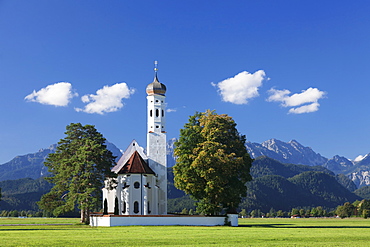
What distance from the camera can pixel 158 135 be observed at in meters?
76.6

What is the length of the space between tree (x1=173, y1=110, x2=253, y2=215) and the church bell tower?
13.0 meters

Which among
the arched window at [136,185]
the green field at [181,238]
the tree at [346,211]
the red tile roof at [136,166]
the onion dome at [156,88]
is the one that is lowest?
the tree at [346,211]

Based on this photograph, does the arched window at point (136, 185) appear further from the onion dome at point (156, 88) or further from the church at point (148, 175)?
the onion dome at point (156, 88)

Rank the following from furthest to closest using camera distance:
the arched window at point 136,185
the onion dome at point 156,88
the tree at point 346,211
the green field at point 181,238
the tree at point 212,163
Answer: the tree at point 346,211, the onion dome at point 156,88, the arched window at point 136,185, the tree at point 212,163, the green field at point 181,238

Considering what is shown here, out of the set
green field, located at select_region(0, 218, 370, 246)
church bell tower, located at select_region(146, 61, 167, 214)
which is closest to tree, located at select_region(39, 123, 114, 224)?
church bell tower, located at select_region(146, 61, 167, 214)

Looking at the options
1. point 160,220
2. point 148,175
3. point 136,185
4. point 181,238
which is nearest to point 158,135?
point 148,175

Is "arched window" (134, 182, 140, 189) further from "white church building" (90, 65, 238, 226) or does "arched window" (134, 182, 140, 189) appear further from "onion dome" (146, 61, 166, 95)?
"onion dome" (146, 61, 166, 95)

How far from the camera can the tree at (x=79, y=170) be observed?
5838cm

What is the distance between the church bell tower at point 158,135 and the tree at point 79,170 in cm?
1276

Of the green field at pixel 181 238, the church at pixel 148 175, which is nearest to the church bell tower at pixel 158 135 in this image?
the church at pixel 148 175

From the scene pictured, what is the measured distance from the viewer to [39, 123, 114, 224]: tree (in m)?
58.4

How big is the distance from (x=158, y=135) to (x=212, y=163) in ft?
68.3

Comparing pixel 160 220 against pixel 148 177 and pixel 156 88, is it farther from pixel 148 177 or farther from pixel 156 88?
pixel 156 88

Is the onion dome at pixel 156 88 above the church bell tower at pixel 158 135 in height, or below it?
above
